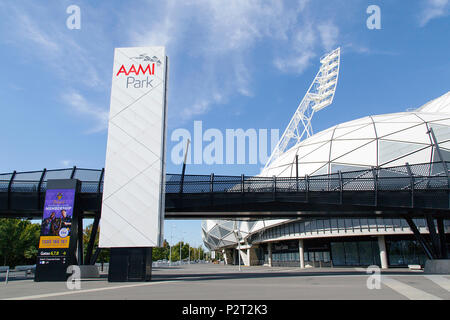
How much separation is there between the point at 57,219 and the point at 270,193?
14423 millimetres

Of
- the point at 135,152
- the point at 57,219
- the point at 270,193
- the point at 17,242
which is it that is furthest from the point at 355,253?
the point at 17,242

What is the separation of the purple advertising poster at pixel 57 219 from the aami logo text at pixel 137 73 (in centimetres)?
848

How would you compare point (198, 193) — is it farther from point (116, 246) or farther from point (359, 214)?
point (359, 214)

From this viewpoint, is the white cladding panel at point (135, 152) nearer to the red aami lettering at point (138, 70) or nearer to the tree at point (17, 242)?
the red aami lettering at point (138, 70)

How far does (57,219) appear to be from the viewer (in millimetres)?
21828

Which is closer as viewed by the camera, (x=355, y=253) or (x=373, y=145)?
(x=373, y=145)

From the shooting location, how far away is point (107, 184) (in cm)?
2050

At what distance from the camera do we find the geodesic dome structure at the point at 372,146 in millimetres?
35625

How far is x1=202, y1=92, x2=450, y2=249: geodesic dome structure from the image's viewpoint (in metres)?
35.6

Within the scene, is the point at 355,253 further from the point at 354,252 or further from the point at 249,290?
the point at 249,290

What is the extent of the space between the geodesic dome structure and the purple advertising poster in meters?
25.6
